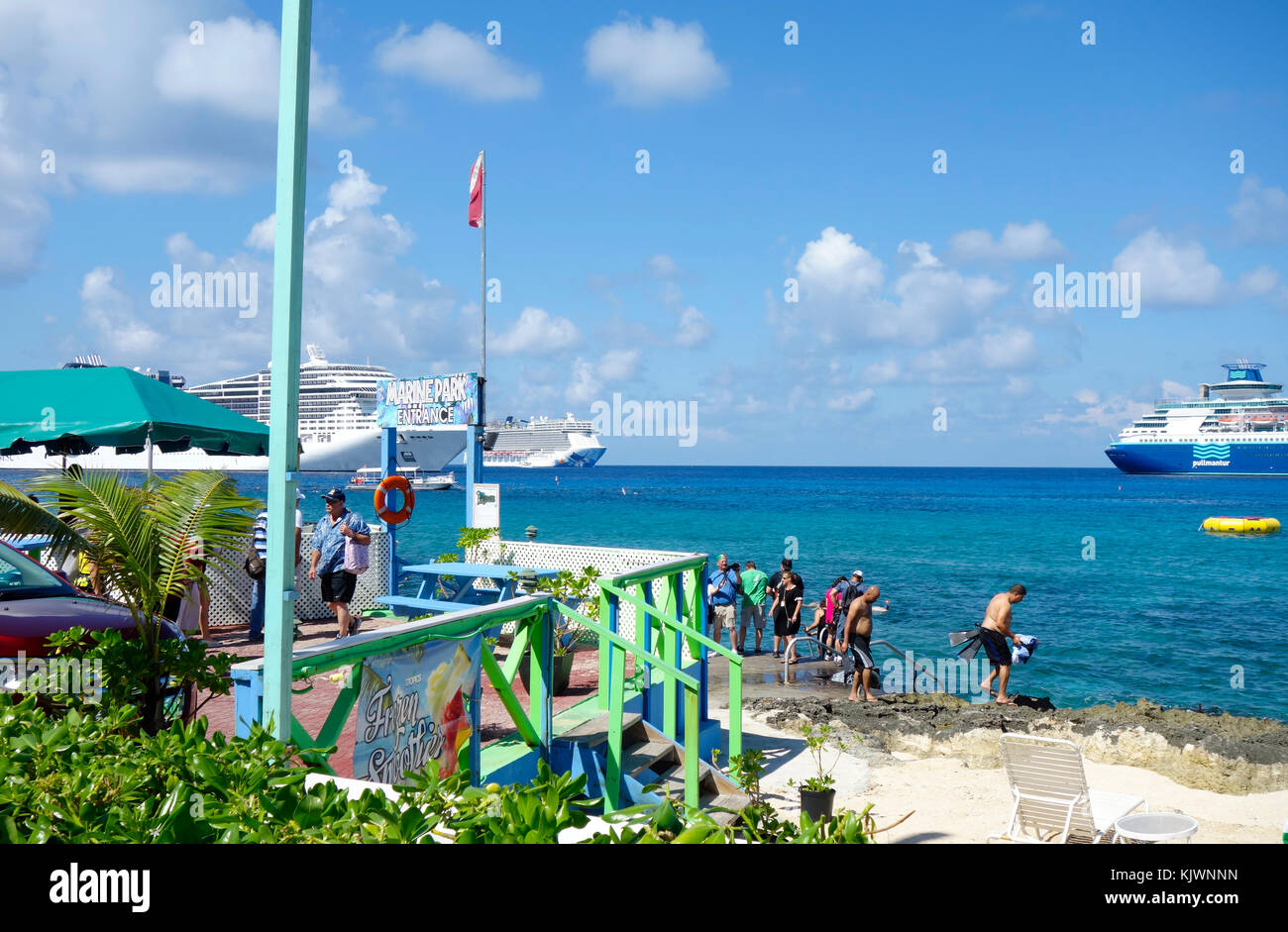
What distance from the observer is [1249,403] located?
3716 inches

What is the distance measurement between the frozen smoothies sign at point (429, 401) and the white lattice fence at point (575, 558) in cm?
231

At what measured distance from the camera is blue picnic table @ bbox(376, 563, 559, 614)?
33.0 ft

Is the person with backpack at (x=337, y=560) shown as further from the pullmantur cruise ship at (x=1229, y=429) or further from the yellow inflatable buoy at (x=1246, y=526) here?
the pullmantur cruise ship at (x=1229, y=429)

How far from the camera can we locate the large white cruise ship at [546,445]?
511ft

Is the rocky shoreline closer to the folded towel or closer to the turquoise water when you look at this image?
the folded towel

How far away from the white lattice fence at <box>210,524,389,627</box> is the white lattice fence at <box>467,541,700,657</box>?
148cm

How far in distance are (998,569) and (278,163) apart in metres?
36.2

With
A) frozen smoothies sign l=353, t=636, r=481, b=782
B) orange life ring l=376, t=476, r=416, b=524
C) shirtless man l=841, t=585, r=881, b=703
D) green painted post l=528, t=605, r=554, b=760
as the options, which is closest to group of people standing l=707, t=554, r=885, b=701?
shirtless man l=841, t=585, r=881, b=703

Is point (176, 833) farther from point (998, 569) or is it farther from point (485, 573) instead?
point (998, 569)

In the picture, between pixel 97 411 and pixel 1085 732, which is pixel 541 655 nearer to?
pixel 97 411

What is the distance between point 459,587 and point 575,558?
175cm

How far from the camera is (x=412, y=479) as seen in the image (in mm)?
97562
